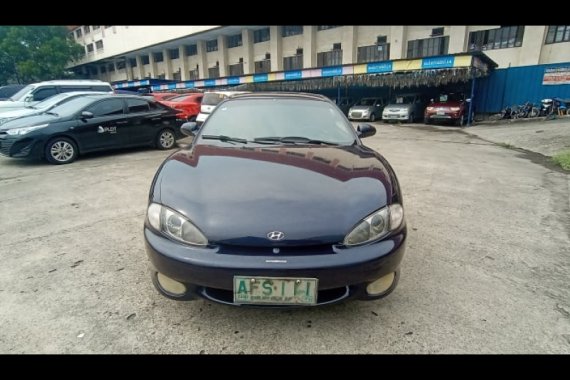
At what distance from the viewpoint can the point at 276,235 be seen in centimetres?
176

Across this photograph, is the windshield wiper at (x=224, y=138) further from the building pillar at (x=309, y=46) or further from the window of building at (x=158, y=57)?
the window of building at (x=158, y=57)

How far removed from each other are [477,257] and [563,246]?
1048 mm

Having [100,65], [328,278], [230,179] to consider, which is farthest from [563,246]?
[100,65]

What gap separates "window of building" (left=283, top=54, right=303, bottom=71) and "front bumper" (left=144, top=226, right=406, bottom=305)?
29649 millimetres

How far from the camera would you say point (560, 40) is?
18.6 m

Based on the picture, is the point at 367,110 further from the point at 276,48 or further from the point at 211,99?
the point at 276,48

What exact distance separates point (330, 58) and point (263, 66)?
7338mm

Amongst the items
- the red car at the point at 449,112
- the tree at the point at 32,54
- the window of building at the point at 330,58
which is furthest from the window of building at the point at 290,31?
the tree at the point at 32,54

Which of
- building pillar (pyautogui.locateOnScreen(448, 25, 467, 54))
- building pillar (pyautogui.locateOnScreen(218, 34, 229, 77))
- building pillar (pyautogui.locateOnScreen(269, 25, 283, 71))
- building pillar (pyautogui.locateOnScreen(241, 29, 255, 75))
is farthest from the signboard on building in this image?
building pillar (pyautogui.locateOnScreen(218, 34, 229, 77))

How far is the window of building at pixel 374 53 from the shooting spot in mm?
24781

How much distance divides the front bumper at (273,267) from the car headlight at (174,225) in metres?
0.04

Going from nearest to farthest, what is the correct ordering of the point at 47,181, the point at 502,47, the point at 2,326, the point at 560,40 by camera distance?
1. the point at 2,326
2. the point at 47,181
3. the point at 560,40
4. the point at 502,47

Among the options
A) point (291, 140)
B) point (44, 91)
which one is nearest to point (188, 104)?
point (44, 91)
